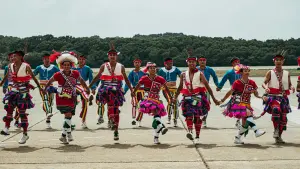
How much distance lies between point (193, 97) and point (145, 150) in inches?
67.1

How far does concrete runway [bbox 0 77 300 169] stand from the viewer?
25.1 ft

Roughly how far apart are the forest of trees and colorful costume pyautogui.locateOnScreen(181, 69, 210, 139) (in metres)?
59.1

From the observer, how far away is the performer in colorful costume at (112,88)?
1023 cm

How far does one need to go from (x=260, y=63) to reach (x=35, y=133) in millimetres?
63245

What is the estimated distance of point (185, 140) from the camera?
10.3 m

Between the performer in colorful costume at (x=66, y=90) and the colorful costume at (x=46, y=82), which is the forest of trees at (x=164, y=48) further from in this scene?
the performer in colorful costume at (x=66, y=90)

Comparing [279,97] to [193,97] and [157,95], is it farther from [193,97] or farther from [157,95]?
[157,95]

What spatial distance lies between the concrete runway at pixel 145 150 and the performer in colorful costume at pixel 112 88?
0.61 m

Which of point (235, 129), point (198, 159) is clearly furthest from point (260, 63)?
point (198, 159)

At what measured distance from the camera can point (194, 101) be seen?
9.88 meters

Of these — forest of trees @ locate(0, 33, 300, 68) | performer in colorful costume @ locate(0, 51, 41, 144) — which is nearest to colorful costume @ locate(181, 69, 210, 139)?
performer in colorful costume @ locate(0, 51, 41, 144)

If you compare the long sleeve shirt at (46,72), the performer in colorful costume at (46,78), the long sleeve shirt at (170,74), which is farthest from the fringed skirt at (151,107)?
→ the long sleeve shirt at (46,72)

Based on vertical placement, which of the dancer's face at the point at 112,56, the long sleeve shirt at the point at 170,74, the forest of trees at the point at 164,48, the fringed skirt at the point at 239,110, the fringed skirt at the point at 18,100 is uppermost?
the forest of trees at the point at 164,48

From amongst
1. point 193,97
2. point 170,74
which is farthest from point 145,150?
point 170,74
